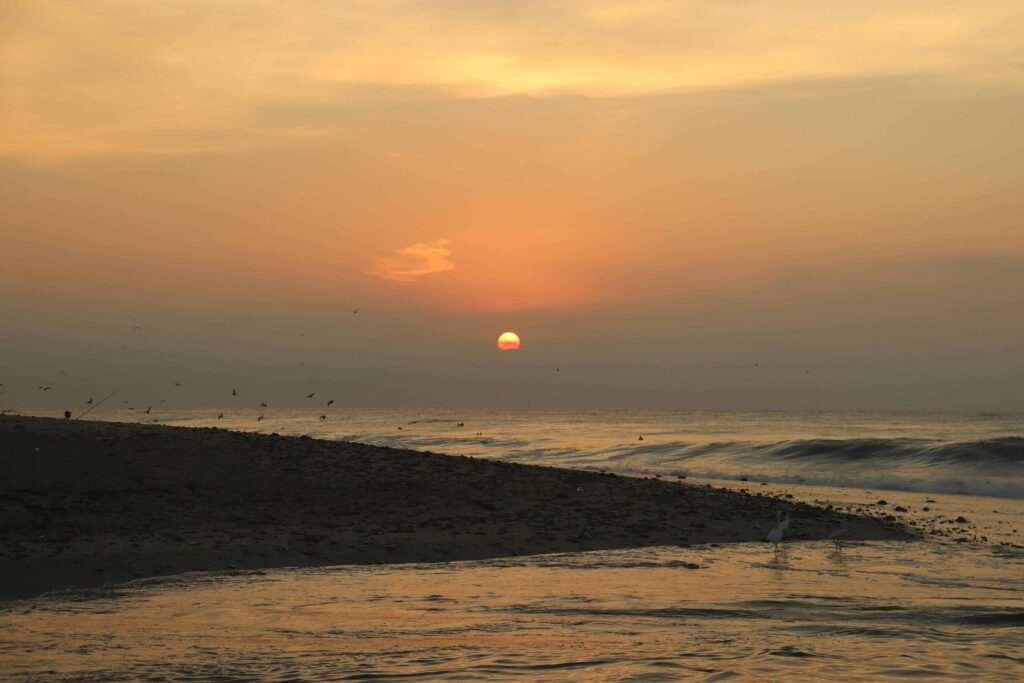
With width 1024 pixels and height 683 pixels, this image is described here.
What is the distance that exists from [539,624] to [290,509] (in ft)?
25.6

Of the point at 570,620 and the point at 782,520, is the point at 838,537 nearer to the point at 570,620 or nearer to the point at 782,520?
the point at 782,520

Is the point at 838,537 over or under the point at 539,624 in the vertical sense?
under

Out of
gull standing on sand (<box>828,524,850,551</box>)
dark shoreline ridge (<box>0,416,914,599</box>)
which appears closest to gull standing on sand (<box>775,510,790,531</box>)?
dark shoreline ridge (<box>0,416,914,599</box>)

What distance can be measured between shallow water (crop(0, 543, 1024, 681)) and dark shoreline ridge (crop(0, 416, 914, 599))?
1013mm

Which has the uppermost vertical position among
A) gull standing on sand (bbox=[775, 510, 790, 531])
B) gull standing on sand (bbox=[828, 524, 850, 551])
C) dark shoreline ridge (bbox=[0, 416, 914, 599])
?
dark shoreline ridge (bbox=[0, 416, 914, 599])

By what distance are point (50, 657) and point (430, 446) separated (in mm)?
44430

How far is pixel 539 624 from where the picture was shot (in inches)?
428

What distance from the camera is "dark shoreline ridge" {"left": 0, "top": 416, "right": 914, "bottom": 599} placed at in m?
13.9

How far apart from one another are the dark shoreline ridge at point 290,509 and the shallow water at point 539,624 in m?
1.01

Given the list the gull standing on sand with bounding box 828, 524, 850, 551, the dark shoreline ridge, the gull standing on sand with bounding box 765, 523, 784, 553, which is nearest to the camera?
the dark shoreline ridge

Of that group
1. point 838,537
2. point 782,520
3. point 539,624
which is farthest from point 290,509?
point 838,537

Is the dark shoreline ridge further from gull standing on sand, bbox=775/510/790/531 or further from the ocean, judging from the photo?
the ocean

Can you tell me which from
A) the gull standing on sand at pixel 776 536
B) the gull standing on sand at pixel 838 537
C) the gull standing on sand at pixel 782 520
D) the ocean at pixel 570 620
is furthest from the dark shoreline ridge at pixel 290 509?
the gull standing on sand at pixel 776 536

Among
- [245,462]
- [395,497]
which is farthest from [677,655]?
[245,462]
